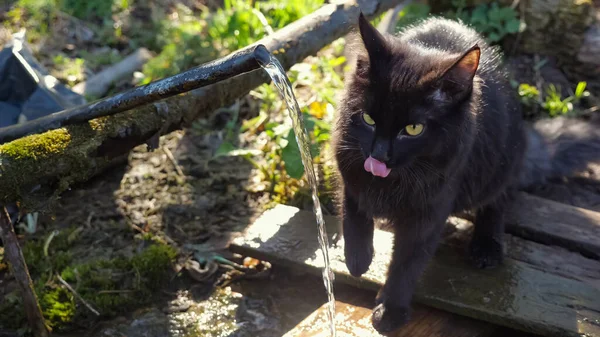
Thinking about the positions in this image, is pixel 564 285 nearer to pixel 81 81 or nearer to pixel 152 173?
pixel 152 173

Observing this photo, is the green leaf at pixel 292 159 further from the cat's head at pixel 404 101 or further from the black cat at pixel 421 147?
the cat's head at pixel 404 101

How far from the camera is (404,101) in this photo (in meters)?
2.68

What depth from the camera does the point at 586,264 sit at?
356 centimetres

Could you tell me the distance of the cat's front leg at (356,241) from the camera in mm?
3287

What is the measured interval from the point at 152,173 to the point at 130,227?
56 cm

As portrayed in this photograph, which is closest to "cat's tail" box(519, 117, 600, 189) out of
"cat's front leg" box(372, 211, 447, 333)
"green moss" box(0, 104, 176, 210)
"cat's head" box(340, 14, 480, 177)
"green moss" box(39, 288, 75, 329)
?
"cat's front leg" box(372, 211, 447, 333)

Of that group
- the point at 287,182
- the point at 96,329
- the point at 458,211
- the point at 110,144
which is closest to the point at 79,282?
the point at 96,329

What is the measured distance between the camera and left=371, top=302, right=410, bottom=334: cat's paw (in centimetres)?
316

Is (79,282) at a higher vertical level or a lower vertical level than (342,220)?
lower

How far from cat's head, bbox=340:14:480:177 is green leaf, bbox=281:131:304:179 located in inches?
49.9

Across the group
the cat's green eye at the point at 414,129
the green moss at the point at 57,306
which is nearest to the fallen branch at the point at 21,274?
the green moss at the point at 57,306

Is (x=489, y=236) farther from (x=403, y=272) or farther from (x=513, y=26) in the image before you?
(x=513, y=26)

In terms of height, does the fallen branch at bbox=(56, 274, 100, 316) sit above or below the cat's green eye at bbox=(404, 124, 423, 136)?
below

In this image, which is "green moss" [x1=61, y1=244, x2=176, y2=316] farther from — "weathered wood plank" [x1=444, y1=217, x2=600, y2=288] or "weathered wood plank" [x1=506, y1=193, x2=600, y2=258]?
"weathered wood plank" [x1=506, y1=193, x2=600, y2=258]
